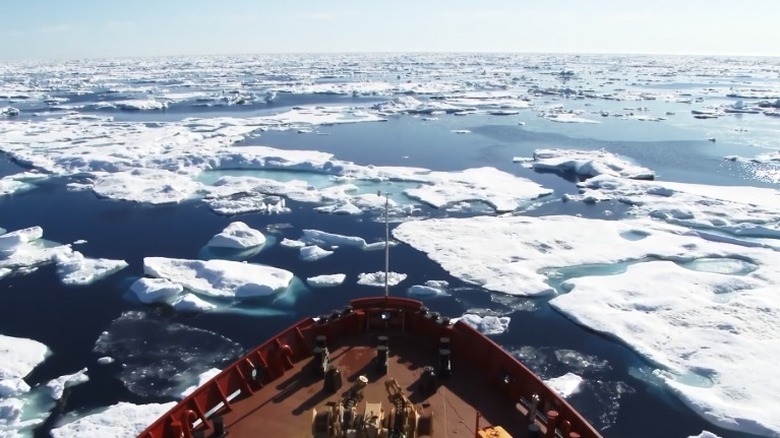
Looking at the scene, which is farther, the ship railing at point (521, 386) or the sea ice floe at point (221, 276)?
the sea ice floe at point (221, 276)

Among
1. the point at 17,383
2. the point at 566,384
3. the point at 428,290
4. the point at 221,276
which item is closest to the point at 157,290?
the point at 221,276

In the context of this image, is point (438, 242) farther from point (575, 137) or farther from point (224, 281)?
point (575, 137)

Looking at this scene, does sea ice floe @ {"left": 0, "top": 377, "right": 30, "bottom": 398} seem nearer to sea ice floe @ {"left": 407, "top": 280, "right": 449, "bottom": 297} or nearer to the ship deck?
the ship deck

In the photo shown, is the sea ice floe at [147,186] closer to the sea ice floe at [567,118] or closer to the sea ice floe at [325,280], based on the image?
the sea ice floe at [325,280]

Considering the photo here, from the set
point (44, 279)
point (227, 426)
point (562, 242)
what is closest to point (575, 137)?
point (562, 242)

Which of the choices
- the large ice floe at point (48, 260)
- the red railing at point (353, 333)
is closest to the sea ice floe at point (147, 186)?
the large ice floe at point (48, 260)

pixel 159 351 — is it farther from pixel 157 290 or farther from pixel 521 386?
pixel 521 386

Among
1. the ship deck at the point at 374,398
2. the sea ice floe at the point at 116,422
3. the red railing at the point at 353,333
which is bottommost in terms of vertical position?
the sea ice floe at the point at 116,422
